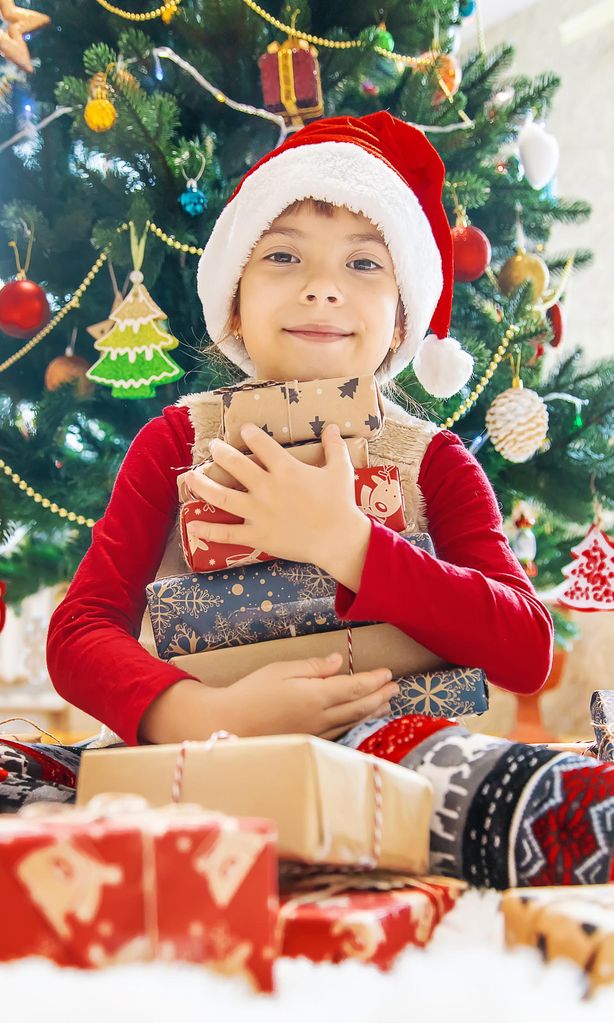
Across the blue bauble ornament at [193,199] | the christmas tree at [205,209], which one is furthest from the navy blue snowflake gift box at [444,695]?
the blue bauble ornament at [193,199]

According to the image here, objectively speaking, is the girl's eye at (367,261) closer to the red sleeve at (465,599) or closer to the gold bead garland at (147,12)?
the red sleeve at (465,599)

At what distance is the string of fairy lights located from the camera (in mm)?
1631

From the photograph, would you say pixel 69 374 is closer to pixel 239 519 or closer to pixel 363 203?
pixel 363 203

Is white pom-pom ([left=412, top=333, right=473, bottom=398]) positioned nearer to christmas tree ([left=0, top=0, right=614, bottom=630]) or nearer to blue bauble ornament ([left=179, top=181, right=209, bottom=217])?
christmas tree ([left=0, top=0, right=614, bottom=630])

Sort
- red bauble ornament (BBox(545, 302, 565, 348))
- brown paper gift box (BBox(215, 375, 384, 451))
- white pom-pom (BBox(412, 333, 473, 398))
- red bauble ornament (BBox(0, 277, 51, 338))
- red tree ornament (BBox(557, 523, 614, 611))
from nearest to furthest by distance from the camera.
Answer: brown paper gift box (BBox(215, 375, 384, 451)), white pom-pom (BBox(412, 333, 473, 398)), red bauble ornament (BBox(0, 277, 51, 338)), red tree ornament (BBox(557, 523, 614, 611)), red bauble ornament (BBox(545, 302, 565, 348))

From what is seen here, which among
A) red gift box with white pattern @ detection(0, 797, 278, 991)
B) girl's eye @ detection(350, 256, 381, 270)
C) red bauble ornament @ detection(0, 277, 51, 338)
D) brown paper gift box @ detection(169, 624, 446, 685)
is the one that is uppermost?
red bauble ornament @ detection(0, 277, 51, 338)

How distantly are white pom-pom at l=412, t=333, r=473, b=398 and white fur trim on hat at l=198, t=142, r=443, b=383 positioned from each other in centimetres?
14

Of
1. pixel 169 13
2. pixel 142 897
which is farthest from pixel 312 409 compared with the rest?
pixel 169 13

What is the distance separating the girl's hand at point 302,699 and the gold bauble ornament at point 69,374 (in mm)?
1053

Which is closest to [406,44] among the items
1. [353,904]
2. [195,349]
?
[195,349]

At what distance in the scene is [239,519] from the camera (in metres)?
0.85

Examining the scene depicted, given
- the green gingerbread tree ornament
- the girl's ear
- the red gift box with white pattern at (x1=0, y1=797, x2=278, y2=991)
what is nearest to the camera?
the red gift box with white pattern at (x1=0, y1=797, x2=278, y2=991)

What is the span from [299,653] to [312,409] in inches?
9.0

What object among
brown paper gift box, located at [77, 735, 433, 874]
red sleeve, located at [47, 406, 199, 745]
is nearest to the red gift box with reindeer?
red sleeve, located at [47, 406, 199, 745]
